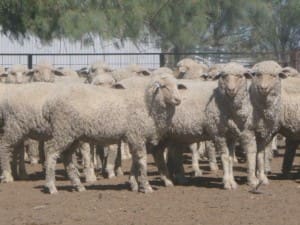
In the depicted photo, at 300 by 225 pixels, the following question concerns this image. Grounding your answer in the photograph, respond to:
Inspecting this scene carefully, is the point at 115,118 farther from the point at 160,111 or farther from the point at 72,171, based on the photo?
the point at 72,171

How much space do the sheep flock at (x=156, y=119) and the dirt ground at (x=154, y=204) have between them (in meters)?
0.31

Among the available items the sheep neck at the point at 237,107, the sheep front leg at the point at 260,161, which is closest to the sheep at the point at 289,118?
the sheep front leg at the point at 260,161

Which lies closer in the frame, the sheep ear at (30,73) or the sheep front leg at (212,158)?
the sheep front leg at (212,158)

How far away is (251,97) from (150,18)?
1748 centimetres

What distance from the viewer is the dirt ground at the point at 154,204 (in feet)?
34.1

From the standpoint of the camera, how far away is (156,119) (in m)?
12.6

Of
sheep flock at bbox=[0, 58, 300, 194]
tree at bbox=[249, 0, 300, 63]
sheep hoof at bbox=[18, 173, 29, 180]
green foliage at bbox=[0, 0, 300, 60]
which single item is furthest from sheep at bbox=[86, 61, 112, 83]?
tree at bbox=[249, 0, 300, 63]

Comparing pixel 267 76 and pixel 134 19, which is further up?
pixel 134 19

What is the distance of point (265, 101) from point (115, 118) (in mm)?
2336

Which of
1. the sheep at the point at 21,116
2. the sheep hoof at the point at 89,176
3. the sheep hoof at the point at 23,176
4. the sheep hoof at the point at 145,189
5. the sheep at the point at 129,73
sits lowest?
the sheep hoof at the point at 23,176

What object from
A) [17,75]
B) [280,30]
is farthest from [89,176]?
[280,30]

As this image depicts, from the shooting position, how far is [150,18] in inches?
1198

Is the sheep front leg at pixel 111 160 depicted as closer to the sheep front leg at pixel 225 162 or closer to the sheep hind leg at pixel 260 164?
the sheep front leg at pixel 225 162

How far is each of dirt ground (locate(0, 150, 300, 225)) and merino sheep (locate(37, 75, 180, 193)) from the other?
57 centimetres
